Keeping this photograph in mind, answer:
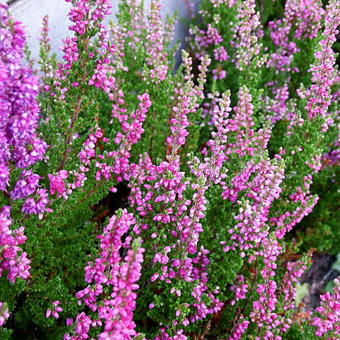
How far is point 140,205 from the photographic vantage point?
2.89 m

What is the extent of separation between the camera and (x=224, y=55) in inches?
181

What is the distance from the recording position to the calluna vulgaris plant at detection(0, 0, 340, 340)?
7.09 feet

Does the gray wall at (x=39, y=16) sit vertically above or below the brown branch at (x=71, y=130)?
above

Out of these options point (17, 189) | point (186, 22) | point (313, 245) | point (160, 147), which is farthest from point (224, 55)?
point (17, 189)

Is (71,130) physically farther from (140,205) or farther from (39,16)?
(39,16)

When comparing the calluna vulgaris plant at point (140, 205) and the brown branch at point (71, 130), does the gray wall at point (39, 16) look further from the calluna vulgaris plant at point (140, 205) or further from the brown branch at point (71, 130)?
the brown branch at point (71, 130)

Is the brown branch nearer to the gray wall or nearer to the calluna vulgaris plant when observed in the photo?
the calluna vulgaris plant

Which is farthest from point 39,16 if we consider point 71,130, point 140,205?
point 140,205

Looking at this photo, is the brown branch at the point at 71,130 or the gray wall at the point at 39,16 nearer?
the brown branch at the point at 71,130

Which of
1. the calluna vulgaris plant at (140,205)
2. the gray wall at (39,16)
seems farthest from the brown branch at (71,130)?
the gray wall at (39,16)

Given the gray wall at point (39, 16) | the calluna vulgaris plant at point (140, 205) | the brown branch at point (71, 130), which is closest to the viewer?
the calluna vulgaris plant at point (140, 205)

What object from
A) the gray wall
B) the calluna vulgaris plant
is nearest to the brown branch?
the calluna vulgaris plant

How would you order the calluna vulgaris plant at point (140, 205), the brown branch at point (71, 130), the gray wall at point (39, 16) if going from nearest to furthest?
the calluna vulgaris plant at point (140, 205) → the brown branch at point (71, 130) → the gray wall at point (39, 16)

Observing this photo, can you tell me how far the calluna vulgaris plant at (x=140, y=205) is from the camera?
7.09 feet
